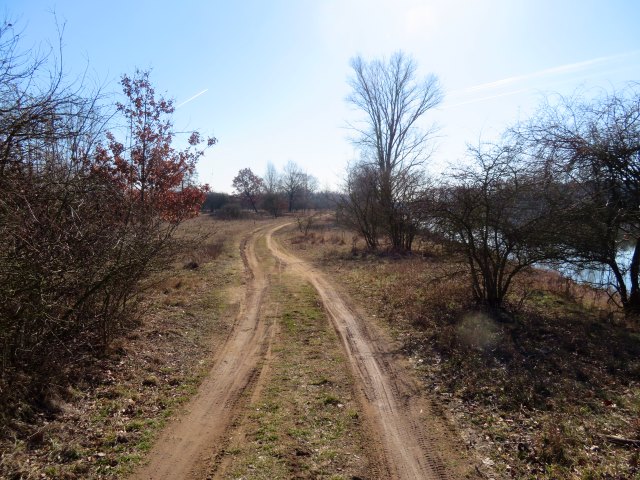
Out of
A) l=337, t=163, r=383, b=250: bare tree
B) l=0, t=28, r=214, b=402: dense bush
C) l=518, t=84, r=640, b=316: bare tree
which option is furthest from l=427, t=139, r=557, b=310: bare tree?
l=337, t=163, r=383, b=250: bare tree

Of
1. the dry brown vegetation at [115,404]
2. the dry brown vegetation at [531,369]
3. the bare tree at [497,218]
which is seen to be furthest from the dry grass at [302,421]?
the bare tree at [497,218]

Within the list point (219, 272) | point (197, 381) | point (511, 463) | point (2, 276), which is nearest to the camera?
point (2, 276)

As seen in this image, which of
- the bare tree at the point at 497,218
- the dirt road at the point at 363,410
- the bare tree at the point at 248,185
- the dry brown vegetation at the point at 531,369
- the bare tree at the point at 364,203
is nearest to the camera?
the dirt road at the point at 363,410

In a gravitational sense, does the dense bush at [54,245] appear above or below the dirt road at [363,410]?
above

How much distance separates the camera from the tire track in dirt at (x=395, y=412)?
477 centimetres

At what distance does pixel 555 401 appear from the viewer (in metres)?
6.32

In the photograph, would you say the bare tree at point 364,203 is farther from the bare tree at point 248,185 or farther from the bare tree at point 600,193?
the bare tree at point 248,185

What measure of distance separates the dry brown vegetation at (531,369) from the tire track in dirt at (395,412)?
0.42 metres

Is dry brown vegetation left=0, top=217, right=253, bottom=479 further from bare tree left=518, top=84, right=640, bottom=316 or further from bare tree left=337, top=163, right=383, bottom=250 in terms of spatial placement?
bare tree left=337, top=163, right=383, bottom=250

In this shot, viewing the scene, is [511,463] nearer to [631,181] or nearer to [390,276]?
[631,181]

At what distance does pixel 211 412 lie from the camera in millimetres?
5879

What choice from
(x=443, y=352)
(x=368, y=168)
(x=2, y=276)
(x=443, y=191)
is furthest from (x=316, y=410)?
(x=368, y=168)

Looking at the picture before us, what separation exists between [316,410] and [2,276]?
4.15 m

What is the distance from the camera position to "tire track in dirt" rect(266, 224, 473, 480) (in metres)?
4.77
